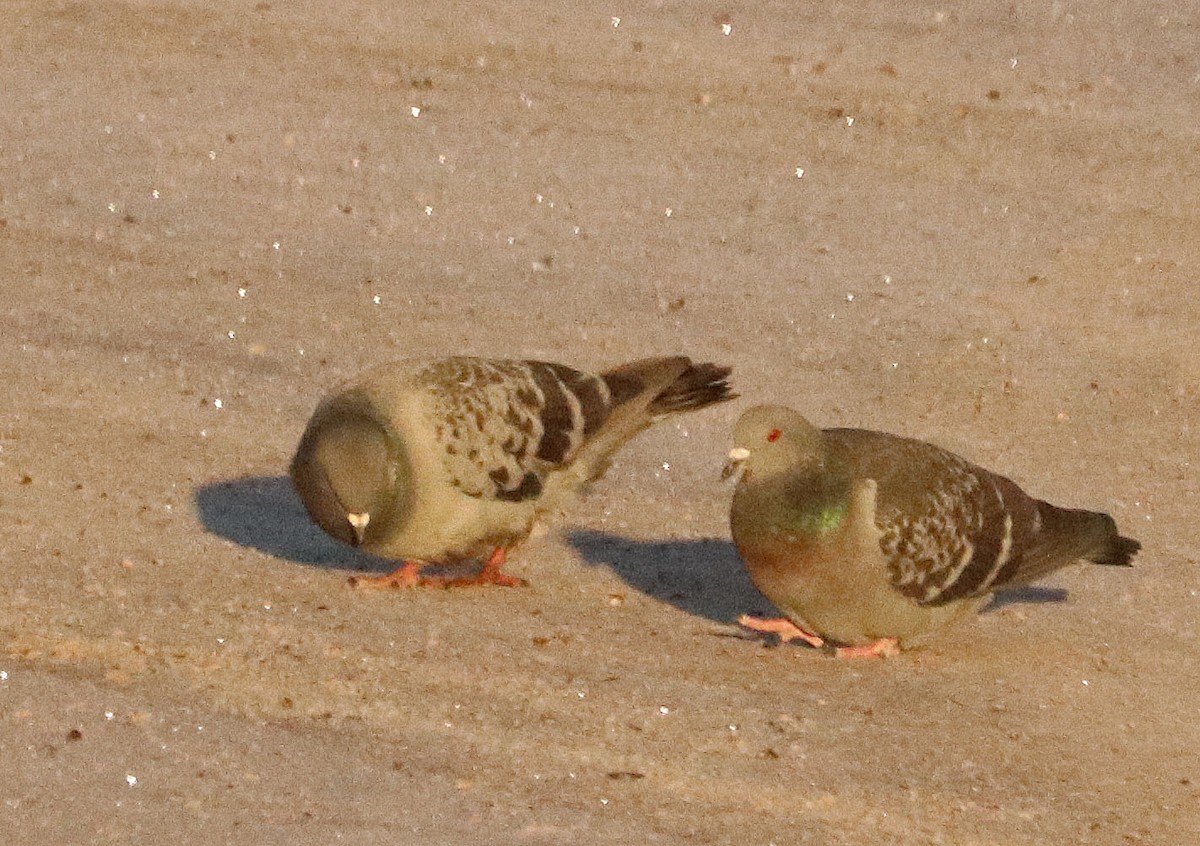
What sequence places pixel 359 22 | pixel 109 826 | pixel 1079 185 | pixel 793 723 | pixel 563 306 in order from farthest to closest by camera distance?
pixel 359 22 → pixel 1079 185 → pixel 563 306 → pixel 793 723 → pixel 109 826

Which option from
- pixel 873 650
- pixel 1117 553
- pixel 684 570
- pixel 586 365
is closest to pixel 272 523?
pixel 684 570

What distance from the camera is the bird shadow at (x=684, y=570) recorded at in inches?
271

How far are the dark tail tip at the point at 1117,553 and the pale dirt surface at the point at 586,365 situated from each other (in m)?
0.22

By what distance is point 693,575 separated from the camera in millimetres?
7051

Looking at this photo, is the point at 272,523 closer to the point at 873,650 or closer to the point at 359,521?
the point at 359,521

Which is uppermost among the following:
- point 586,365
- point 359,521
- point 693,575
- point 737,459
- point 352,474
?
point 586,365

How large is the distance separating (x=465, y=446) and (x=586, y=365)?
5.95 ft

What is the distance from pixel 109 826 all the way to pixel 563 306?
13.9 feet

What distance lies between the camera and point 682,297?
9.02m

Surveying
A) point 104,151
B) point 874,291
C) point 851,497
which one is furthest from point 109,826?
point 104,151

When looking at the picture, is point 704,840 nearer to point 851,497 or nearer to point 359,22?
point 851,497

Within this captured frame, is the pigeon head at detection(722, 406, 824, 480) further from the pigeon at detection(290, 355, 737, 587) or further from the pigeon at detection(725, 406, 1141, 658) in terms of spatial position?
the pigeon at detection(290, 355, 737, 587)

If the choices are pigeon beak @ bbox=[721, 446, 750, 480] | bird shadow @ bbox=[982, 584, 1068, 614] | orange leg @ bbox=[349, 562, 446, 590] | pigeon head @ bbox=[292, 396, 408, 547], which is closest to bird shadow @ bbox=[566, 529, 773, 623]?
orange leg @ bbox=[349, 562, 446, 590]

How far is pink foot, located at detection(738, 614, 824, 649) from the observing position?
6.53 m
